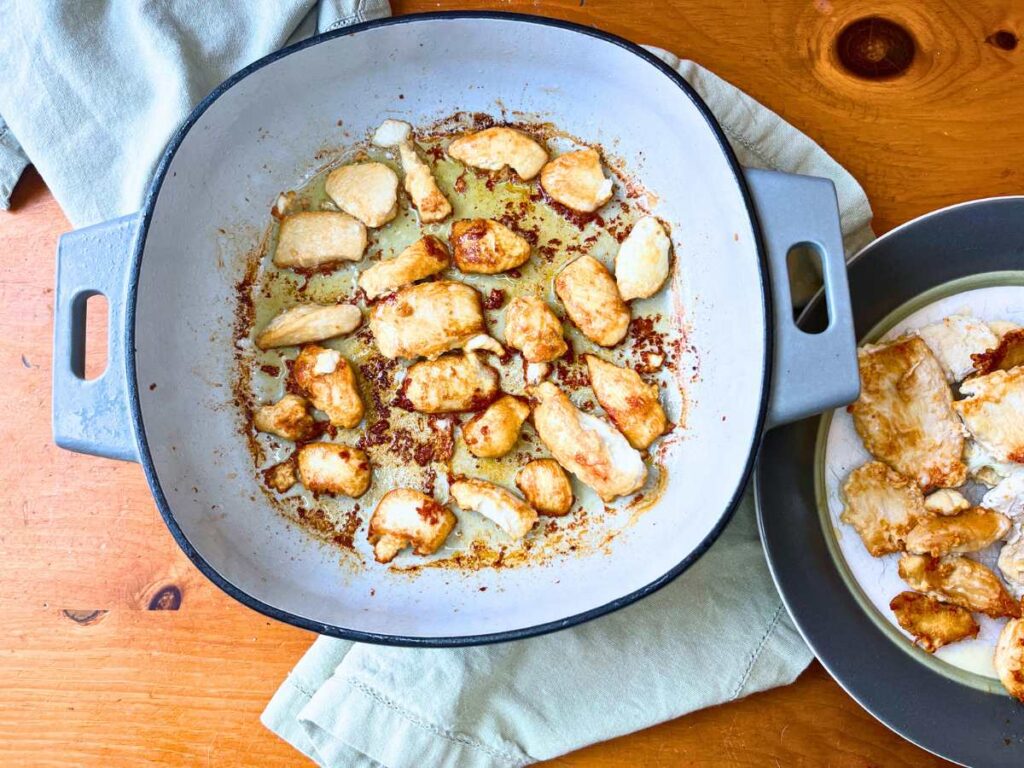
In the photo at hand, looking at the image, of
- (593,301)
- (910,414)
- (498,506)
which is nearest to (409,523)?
(498,506)

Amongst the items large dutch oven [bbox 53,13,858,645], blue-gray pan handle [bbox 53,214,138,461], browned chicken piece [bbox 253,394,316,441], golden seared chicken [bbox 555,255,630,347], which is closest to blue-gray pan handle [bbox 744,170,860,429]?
large dutch oven [bbox 53,13,858,645]

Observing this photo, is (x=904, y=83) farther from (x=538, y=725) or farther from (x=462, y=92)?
(x=538, y=725)

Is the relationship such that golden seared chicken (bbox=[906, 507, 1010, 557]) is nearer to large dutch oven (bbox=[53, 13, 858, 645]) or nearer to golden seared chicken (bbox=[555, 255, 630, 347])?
large dutch oven (bbox=[53, 13, 858, 645])

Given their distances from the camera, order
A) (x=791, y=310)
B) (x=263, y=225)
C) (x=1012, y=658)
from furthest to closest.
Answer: (x=263, y=225) → (x=1012, y=658) → (x=791, y=310)

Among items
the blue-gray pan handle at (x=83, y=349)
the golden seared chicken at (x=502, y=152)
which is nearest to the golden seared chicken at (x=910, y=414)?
the golden seared chicken at (x=502, y=152)

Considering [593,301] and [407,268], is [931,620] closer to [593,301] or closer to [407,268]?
[593,301]

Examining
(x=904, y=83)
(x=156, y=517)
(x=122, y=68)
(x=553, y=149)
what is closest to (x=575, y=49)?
(x=553, y=149)
